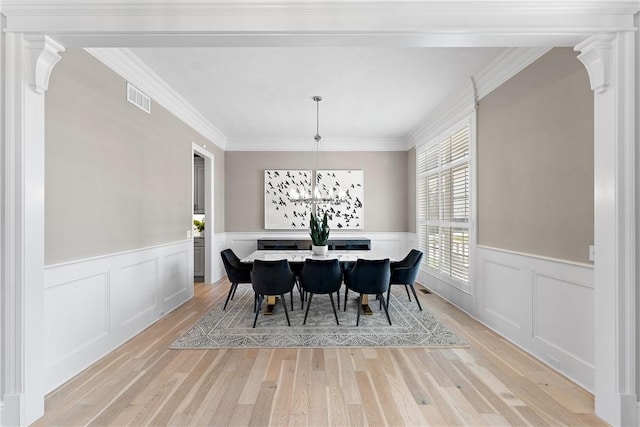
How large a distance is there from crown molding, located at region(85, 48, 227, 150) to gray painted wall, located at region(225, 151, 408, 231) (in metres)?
1.41

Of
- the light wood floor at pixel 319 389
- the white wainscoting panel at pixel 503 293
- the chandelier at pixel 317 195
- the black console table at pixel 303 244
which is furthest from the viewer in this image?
the black console table at pixel 303 244

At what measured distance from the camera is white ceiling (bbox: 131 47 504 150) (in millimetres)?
3205

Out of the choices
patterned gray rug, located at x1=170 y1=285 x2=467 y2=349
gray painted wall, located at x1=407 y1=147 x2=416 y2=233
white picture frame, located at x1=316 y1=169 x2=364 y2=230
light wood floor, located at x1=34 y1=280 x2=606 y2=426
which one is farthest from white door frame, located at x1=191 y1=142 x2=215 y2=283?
gray painted wall, located at x1=407 y1=147 x2=416 y2=233

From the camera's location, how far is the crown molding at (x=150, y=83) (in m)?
3.02

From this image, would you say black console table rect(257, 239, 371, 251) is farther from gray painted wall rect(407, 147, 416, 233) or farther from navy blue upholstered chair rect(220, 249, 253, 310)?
navy blue upholstered chair rect(220, 249, 253, 310)

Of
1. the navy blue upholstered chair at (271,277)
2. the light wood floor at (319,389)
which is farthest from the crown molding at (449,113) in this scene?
the navy blue upholstered chair at (271,277)

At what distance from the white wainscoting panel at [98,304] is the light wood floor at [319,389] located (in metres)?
0.17

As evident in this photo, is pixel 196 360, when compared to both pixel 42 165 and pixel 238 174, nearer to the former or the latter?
pixel 42 165

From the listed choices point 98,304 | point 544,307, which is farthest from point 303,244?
point 544,307

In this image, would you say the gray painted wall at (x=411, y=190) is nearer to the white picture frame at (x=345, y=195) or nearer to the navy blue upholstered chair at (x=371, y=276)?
the white picture frame at (x=345, y=195)

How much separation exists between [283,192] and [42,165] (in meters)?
4.88

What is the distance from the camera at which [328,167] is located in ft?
22.4

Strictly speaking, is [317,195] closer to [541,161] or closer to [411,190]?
[541,161]
